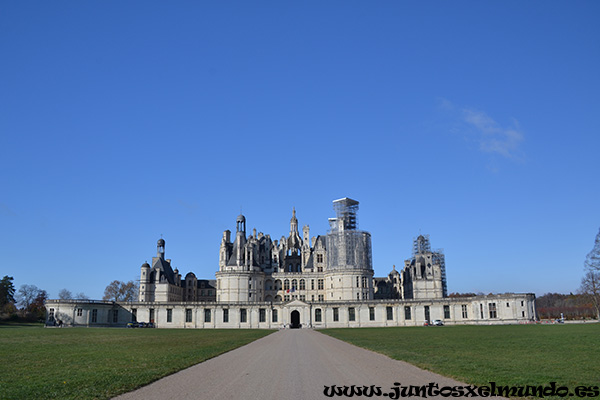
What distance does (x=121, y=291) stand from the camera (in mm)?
129000

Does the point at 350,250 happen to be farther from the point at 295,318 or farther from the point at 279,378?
the point at 279,378

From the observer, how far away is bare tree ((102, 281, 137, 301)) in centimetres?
12731

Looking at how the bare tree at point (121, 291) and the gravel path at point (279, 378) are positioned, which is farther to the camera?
the bare tree at point (121, 291)

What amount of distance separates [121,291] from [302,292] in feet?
170

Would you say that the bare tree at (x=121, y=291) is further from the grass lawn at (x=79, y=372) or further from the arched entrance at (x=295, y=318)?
the grass lawn at (x=79, y=372)

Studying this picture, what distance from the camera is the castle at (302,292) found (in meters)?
88.3

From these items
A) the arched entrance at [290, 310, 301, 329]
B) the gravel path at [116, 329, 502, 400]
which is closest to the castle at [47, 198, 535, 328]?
the arched entrance at [290, 310, 301, 329]

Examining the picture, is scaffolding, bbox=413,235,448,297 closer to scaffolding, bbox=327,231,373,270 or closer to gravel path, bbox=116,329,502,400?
scaffolding, bbox=327,231,373,270

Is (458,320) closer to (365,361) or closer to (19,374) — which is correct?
(365,361)

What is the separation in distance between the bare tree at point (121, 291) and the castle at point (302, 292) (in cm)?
1968

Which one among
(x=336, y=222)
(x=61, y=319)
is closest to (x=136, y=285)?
(x=61, y=319)

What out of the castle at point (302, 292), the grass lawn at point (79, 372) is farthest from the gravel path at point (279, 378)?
the castle at point (302, 292)

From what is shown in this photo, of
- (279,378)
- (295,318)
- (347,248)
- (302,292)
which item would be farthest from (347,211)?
(279,378)

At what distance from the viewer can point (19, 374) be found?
1697 centimetres
